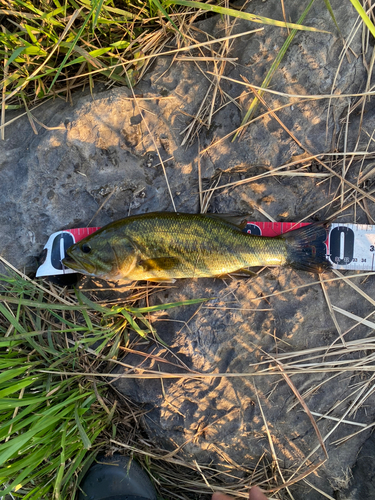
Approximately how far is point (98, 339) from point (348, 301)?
9.51 feet

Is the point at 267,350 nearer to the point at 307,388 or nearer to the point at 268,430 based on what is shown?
the point at 307,388

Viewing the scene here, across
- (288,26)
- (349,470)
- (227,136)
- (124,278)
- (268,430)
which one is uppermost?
(288,26)

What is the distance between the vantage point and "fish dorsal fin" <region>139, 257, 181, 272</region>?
358 centimetres

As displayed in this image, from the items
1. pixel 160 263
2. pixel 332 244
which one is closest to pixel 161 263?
pixel 160 263

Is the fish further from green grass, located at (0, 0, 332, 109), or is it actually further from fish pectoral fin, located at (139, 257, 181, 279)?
green grass, located at (0, 0, 332, 109)

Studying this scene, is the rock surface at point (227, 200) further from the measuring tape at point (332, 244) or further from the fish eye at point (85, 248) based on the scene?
the fish eye at point (85, 248)

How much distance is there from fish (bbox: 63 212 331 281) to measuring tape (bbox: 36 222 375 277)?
25 cm

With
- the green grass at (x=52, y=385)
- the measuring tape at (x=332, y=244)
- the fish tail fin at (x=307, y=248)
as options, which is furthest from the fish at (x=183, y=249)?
the green grass at (x=52, y=385)

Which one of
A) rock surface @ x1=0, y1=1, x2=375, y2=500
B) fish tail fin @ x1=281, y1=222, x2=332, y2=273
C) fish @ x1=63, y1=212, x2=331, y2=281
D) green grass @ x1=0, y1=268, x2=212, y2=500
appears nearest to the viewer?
green grass @ x1=0, y1=268, x2=212, y2=500

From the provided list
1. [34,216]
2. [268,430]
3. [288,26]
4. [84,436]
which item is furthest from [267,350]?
[288,26]

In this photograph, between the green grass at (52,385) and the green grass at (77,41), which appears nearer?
the green grass at (52,385)

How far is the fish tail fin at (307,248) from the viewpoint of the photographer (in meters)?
3.63

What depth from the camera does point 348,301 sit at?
3.82 m

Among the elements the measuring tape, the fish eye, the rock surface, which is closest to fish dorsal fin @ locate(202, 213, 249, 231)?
the rock surface
